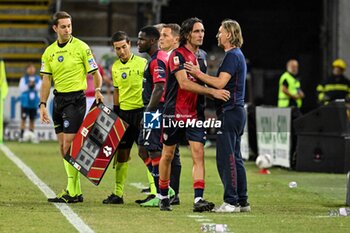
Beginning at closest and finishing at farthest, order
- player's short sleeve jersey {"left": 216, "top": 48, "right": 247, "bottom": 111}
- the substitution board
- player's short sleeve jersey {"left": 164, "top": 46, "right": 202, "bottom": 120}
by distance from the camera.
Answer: player's short sleeve jersey {"left": 216, "top": 48, "right": 247, "bottom": 111} → player's short sleeve jersey {"left": 164, "top": 46, "right": 202, "bottom": 120} → the substitution board

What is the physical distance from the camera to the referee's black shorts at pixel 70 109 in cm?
1451

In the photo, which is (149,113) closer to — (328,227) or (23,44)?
(328,227)

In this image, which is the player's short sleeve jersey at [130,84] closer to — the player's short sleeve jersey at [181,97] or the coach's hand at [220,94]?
the player's short sleeve jersey at [181,97]

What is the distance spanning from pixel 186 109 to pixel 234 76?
63cm

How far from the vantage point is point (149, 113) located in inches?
539

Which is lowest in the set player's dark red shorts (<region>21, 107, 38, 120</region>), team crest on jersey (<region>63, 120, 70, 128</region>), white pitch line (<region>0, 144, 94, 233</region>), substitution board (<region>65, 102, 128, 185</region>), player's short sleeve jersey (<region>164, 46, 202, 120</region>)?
player's dark red shorts (<region>21, 107, 38, 120</region>)

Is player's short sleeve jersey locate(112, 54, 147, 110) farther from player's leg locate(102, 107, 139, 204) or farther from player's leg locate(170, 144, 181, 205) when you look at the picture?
player's leg locate(170, 144, 181, 205)

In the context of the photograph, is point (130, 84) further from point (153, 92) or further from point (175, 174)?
point (175, 174)

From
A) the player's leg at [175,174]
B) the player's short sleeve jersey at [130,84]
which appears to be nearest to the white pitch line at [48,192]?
the player's leg at [175,174]

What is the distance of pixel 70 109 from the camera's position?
14516 millimetres

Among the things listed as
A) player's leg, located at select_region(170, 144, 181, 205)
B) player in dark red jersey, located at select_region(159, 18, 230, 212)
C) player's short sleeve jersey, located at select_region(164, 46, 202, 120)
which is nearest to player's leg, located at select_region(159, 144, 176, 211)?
player in dark red jersey, located at select_region(159, 18, 230, 212)

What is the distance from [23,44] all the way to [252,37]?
8.07 metres

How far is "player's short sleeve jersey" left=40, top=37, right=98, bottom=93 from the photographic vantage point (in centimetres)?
1454

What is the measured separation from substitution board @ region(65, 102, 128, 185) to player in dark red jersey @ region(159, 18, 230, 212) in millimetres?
1425
